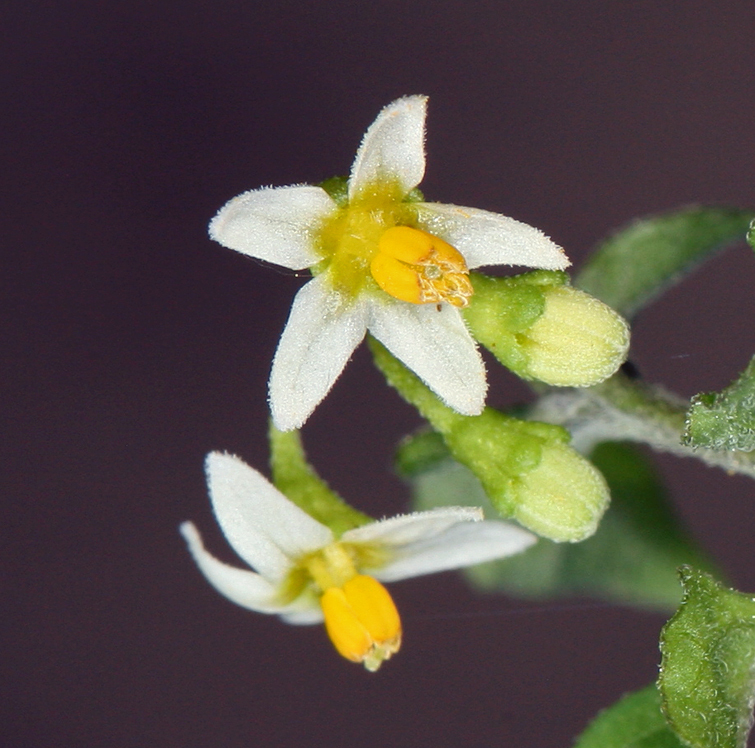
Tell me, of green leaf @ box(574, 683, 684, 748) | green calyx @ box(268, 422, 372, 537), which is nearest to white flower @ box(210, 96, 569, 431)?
green calyx @ box(268, 422, 372, 537)

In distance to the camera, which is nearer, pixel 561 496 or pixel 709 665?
pixel 709 665

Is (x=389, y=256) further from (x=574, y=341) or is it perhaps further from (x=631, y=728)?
(x=631, y=728)

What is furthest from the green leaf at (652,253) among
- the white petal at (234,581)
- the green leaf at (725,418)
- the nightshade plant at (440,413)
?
the white petal at (234,581)

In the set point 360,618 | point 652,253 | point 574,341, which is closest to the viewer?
point 574,341

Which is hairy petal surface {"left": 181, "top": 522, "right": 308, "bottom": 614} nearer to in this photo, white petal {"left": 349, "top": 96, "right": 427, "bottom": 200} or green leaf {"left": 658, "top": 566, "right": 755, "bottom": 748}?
white petal {"left": 349, "top": 96, "right": 427, "bottom": 200}

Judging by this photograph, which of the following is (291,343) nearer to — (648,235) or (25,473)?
(648,235)

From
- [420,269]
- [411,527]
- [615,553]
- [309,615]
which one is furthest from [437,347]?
[615,553]

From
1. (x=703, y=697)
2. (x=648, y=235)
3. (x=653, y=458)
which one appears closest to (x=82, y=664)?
(x=653, y=458)

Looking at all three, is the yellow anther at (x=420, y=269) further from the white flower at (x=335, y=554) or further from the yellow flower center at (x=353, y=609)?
the yellow flower center at (x=353, y=609)
